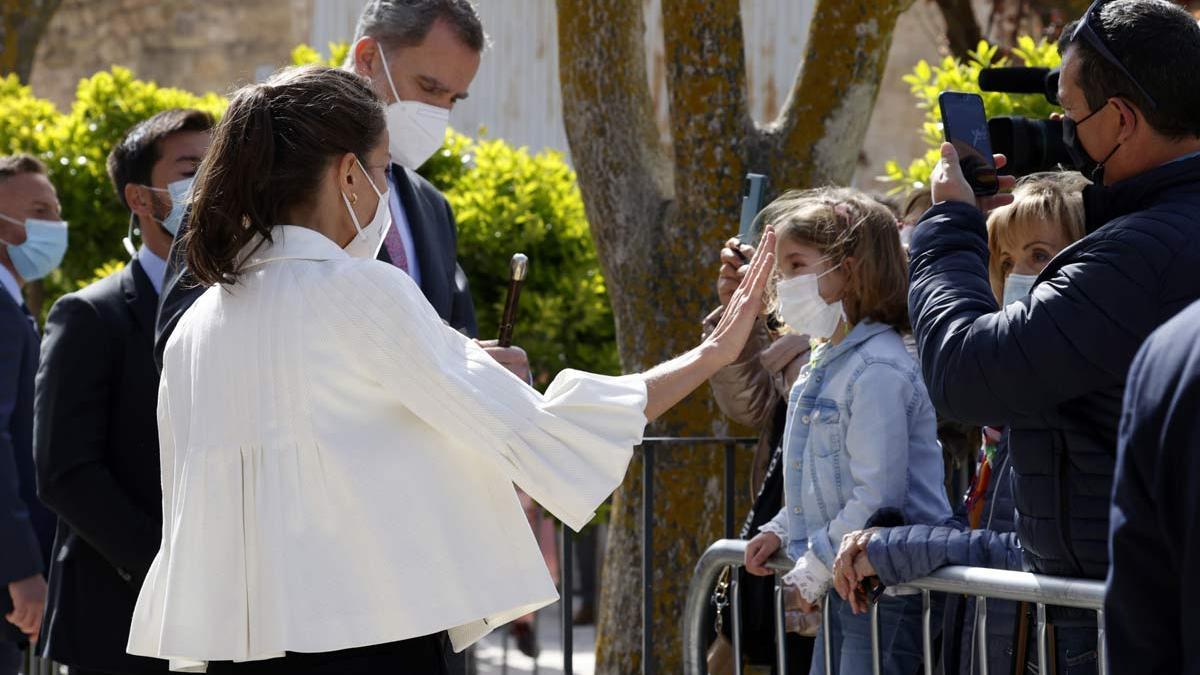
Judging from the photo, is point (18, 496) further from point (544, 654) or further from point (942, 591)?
point (544, 654)

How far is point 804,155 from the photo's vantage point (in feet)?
18.2

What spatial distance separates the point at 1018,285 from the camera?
11.9ft

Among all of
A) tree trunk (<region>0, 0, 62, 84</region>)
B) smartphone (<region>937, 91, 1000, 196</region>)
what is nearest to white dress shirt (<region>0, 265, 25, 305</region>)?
smartphone (<region>937, 91, 1000, 196</region>)

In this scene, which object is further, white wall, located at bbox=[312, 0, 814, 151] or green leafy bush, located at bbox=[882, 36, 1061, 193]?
white wall, located at bbox=[312, 0, 814, 151]

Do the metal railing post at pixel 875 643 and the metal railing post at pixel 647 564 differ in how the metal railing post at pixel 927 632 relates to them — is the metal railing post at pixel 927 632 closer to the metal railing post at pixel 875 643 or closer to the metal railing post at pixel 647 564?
the metal railing post at pixel 875 643

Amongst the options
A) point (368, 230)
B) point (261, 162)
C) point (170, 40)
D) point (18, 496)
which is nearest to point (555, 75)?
point (170, 40)

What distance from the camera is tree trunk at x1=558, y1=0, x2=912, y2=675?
18.0ft

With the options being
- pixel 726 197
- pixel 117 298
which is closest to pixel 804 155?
pixel 726 197

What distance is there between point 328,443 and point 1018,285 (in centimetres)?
183

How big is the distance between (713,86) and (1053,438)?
3.06 m

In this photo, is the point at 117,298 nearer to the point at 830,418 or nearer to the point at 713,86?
the point at 830,418

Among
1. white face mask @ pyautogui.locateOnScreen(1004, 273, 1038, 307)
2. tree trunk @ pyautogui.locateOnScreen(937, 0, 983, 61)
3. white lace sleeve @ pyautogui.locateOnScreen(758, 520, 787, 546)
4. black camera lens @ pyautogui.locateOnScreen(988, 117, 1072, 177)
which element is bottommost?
white lace sleeve @ pyautogui.locateOnScreen(758, 520, 787, 546)

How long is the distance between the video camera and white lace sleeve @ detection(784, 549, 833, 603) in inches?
37.3

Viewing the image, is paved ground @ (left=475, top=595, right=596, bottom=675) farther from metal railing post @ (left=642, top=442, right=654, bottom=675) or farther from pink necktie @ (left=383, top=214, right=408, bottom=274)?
pink necktie @ (left=383, top=214, right=408, bottom=274)
